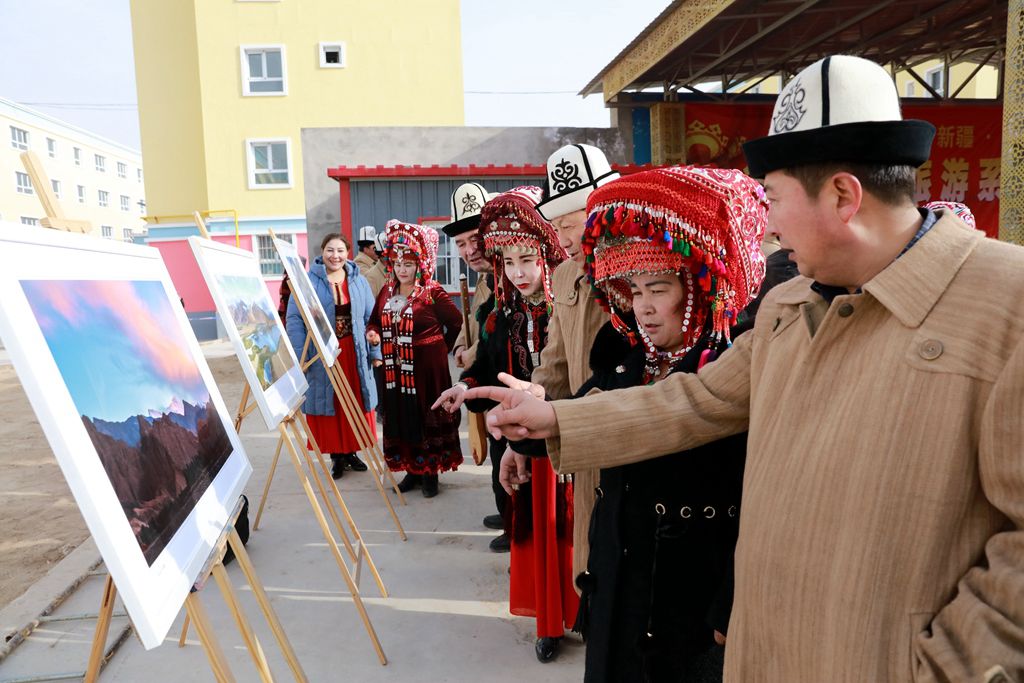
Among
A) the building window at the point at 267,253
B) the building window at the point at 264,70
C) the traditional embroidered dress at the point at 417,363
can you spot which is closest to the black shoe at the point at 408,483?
the traditional embroidered dress at the point at 417,363

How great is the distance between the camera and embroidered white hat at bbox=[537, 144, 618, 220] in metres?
2.66

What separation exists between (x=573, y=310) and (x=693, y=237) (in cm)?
91

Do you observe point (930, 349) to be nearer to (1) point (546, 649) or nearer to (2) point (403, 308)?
(1) point (546, 649)

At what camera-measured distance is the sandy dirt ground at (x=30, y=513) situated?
3.88 meters

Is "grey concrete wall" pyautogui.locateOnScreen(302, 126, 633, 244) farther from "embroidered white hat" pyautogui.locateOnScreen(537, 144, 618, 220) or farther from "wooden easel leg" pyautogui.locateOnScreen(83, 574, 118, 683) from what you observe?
"wooden easel leg" pyautogui.locateOnScreen(83, 574, 118, 683)

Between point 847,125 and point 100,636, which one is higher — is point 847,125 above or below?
above

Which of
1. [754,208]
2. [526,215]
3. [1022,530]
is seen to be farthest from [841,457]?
[526,215]

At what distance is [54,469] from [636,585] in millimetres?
6724

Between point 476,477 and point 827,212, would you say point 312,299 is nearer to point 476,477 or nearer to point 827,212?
point 476,477

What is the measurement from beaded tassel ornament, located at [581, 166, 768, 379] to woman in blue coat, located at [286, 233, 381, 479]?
12.8 feet

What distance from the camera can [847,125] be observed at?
0.95 metres

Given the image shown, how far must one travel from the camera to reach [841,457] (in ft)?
3.13

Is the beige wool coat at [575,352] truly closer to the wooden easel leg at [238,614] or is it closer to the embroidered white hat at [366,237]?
the wooden easel leg at [238,614]

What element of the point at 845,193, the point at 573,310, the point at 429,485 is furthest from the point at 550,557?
the point at 429,485
